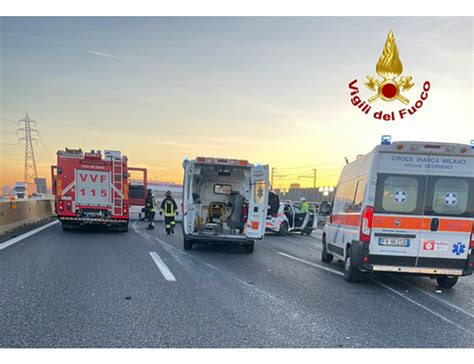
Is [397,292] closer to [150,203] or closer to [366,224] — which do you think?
[366,224]

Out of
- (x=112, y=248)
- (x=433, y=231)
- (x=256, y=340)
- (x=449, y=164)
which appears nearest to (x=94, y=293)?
(x=256, y=340)

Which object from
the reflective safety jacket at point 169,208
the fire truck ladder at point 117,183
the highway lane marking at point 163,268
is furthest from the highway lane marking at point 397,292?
the fire truck ladder at point 117,183

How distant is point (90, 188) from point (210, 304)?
31.3ft

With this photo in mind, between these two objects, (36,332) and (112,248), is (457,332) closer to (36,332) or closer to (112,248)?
(36,332)

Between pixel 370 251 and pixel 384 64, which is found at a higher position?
pixel 384 64

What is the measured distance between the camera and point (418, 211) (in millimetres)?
6395

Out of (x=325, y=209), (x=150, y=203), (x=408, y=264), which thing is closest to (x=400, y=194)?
(x=408, y=264)

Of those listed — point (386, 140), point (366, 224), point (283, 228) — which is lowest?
point (283, 228)

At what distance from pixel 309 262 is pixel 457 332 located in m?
4.57

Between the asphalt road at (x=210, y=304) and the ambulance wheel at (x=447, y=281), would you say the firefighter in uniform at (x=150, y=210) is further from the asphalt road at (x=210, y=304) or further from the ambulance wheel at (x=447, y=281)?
the ambulance wheel at (x=447, y=281)

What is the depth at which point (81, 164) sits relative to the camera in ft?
43.2

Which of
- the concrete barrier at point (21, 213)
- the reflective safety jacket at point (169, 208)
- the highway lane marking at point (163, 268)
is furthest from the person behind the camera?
the reflective safety jacket at point (169, 208)

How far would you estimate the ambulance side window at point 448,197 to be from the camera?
6.38 m

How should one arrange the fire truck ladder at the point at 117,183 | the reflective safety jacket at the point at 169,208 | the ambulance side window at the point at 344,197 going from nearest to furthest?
A: the ambulance side window at the point at 344,197 → the fire truck ladder at the point at 117,183 → the reflective safety jacket at the point at 169,208
